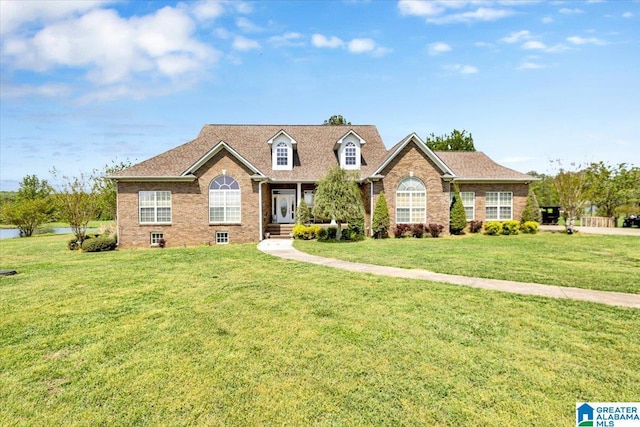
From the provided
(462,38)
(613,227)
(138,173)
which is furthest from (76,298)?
(613,227)

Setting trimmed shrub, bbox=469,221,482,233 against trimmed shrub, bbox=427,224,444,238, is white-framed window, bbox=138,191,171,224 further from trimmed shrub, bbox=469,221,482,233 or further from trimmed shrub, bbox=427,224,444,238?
trimmed shrub, bbox=469,221,482,233

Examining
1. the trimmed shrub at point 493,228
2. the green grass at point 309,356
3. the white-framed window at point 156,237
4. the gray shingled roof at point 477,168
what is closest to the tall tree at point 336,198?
the gray shingled roof at point 477,168

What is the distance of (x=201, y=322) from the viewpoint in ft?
21.4

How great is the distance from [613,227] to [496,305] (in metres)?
28.9

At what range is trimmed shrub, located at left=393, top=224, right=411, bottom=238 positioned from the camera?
69.7ft

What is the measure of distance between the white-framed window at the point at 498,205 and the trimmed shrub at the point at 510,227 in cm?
131

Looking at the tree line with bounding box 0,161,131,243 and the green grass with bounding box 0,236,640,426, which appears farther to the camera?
the tree line with bounding box 0,161,131,243

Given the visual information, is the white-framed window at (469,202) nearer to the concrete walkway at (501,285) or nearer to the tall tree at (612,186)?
the tall tree at (612,186)

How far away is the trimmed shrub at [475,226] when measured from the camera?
2339 cm

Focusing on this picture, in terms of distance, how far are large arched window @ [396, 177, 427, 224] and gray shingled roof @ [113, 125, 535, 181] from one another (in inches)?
91.2

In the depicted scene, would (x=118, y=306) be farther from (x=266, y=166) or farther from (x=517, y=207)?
(x=517, y=207)

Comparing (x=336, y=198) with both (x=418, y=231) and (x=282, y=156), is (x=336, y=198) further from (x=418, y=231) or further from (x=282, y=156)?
(x=282, y=156)

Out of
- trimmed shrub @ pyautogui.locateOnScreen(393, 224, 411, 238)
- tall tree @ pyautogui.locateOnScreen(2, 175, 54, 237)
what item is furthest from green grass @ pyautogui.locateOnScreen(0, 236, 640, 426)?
tall tree @ pyautogui.locateOnScreen(2, 175, 54, 237)

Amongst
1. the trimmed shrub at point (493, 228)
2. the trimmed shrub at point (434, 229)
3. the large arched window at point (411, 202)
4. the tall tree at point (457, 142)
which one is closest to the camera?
the trimmed shrub at point (434, 229)
